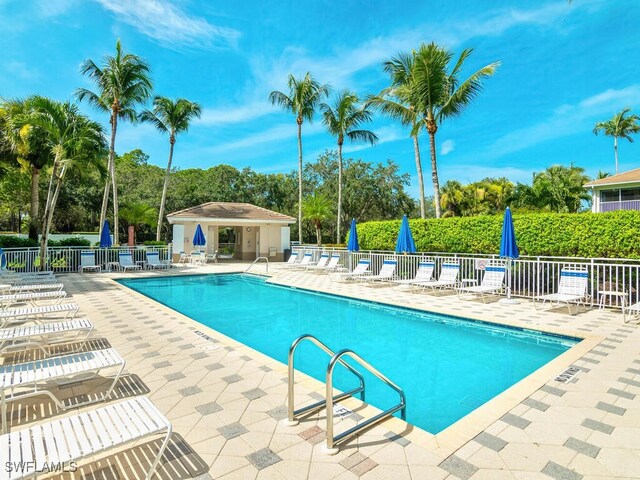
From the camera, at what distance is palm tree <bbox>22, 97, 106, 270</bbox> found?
44.5ft

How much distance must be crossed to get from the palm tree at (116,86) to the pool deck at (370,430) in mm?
17863

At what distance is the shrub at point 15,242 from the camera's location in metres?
15.9

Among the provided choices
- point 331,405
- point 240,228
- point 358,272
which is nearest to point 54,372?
point 331,405

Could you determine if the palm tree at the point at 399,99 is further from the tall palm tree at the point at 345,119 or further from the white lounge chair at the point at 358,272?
the tall palm tree at the point at 345,119

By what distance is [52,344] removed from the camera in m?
5.67

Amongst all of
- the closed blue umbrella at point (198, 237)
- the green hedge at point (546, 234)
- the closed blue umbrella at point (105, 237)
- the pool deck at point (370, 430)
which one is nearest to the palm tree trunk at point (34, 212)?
the closed blue umbrella at point (105, 237)

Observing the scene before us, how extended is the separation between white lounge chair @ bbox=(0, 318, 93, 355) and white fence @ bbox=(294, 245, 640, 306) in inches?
384

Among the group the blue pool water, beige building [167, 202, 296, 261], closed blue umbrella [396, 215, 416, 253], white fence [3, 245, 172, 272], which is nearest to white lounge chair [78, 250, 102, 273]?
white fence [3, 245, 172, 272]

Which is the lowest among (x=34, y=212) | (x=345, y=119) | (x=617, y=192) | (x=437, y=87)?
(x=34, y=212)

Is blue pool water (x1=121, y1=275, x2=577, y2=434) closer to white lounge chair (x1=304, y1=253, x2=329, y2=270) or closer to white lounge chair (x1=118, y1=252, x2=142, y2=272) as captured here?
white lounge chair (x1=304, y1=253, x2=329, y2=270)

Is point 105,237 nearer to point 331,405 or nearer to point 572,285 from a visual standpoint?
point 331,405

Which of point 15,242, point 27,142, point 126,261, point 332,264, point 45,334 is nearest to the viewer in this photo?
point 45,334

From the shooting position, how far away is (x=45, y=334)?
16.7ft

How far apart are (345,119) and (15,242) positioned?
19928 mm
